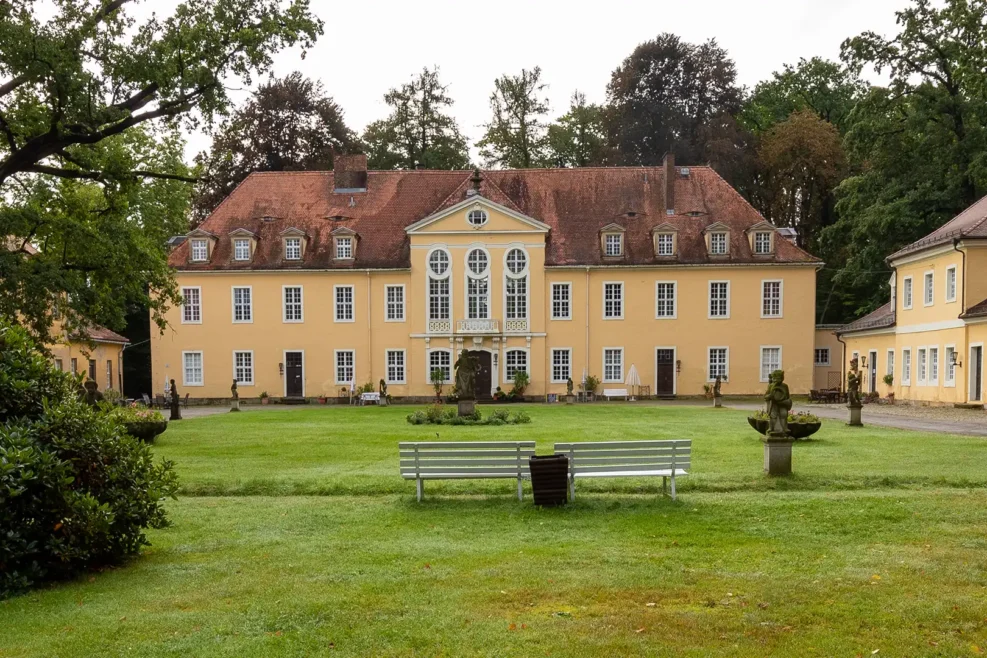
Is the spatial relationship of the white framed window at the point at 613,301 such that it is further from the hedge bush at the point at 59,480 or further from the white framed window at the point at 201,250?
the hedge bush at the point at 59,480

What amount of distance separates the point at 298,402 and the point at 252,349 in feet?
11.6

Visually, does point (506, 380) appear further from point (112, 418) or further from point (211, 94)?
point (112, 418)

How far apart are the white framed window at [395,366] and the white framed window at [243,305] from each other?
6.84 m

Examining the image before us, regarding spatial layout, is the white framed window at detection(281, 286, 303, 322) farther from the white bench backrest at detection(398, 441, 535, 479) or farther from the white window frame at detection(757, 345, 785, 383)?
the white bench backrest at detection(398, 441, 535, 479)

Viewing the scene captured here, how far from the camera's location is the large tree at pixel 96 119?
17.8 meters

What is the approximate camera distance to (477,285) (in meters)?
40.9

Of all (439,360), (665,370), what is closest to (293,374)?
(439,360)

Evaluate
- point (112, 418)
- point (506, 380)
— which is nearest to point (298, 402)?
point (506, 380)

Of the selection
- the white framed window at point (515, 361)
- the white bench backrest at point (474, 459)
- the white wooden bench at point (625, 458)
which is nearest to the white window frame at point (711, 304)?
the white framed window at point (515, 361)

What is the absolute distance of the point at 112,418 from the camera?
28.6 ft

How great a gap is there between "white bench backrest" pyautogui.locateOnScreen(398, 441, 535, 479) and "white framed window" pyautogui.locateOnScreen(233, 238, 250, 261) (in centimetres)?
3276

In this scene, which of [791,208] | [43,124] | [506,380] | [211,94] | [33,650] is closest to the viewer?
[33,650]

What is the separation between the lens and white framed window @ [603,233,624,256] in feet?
135

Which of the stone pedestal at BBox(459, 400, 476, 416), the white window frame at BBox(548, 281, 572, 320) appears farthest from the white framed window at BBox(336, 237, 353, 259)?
the stone pedestal at BBox(459, 400, 476, 416)
